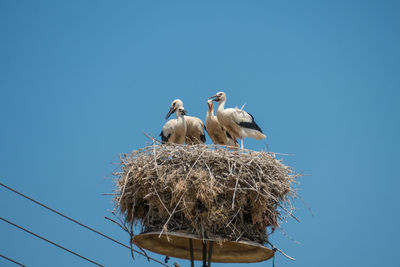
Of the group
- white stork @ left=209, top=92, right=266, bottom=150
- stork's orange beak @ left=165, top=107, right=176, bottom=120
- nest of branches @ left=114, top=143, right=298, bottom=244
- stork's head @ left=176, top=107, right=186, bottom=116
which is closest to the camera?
nest of branches @ left=114, top=143, right=298, bottom=244

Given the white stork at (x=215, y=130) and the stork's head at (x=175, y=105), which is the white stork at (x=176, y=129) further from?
the white stork at (x=215, y=130)

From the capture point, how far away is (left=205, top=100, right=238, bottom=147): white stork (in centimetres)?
1067

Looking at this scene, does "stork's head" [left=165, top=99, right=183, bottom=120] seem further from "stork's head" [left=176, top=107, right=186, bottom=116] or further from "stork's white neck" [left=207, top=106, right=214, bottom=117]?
"stork's white neck" [left=207, top=106, right=214, bottom=117]

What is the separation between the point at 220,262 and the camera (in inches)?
320

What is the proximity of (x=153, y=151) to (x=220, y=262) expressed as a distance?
1789mm

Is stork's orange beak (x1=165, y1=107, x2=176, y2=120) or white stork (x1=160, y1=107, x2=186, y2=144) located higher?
stork's orange beak (x1=165, y1=107, x2=176, y2=120)

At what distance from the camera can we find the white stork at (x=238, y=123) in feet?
33.5

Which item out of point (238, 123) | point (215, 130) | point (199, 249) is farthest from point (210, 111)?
point (199, 249)

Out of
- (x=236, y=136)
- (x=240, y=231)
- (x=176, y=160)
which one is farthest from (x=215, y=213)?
(x=236, y=136)

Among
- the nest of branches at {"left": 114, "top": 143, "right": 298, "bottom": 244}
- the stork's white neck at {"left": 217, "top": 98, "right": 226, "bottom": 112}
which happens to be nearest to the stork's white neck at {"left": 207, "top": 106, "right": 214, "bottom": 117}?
the stork's white neck at {"left": 217, "top": 98, "right": 226, "bottom": 112}

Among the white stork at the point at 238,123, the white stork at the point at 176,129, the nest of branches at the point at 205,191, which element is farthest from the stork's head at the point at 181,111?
the nest of branches at the point at 205,191

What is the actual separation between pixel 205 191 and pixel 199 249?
4.16 ft

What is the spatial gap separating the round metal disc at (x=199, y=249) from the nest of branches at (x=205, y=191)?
0.22 m

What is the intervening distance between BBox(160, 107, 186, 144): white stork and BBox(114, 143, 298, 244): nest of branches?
2.54 meters
